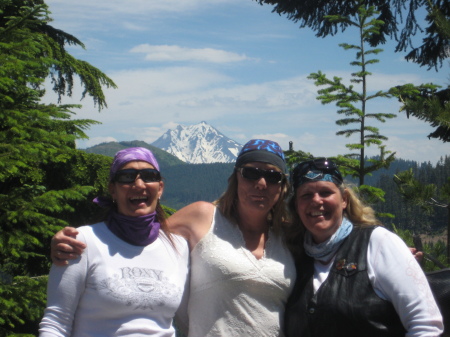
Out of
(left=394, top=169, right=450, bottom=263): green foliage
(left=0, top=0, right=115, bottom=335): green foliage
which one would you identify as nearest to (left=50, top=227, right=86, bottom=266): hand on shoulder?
(left=0, top=0, right=115, bottom=335): green foliage

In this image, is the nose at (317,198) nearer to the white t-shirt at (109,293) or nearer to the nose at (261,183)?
the nose at (261,183)

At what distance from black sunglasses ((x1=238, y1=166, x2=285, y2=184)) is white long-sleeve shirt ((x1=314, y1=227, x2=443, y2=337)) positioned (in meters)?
0.71

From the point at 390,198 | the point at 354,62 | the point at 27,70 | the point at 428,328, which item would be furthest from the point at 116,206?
the point at 390,198

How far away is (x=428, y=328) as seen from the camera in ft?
8.07

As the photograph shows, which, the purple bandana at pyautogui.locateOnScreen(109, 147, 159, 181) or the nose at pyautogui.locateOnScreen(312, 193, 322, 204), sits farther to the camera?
the nose at pyautogui.locateOnScreen(312, 193, 322, 204)

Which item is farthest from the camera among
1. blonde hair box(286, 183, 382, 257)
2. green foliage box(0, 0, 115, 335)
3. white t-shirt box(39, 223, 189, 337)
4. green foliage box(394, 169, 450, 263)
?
green foliage box(394, 169, 450, 263)

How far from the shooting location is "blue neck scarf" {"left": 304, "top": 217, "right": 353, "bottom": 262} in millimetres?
2837

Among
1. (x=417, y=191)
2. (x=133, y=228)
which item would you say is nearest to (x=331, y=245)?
(x=133, y=228)

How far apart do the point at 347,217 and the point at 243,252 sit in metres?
0.65

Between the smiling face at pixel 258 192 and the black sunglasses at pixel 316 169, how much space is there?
0.14 metres

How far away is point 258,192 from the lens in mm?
3090

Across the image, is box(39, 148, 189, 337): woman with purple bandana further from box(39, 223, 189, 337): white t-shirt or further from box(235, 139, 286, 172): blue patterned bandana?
box(235, 139, 286, 172): blue patterned bandana

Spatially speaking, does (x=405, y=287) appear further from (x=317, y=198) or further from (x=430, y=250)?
(x=430, y=250)

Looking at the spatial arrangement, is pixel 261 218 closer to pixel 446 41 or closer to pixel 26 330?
pixel 26 330
